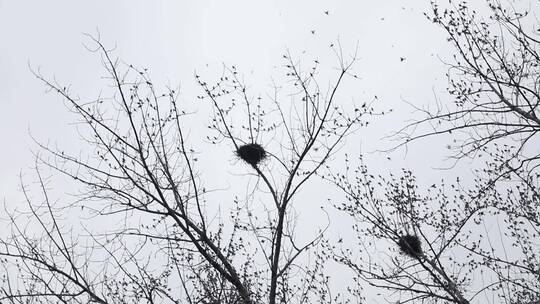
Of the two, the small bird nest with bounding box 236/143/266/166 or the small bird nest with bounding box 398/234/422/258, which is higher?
the small bird nest with bounding box 236/143/266/166

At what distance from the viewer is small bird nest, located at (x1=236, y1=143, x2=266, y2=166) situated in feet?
20.7

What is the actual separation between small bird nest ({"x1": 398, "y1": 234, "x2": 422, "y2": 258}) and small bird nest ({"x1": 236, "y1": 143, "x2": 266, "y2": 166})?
255cm

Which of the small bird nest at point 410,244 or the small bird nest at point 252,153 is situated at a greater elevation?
the small bird nest at point 252,153

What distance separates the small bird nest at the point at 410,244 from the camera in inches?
263

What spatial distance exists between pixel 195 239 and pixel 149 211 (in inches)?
24.8

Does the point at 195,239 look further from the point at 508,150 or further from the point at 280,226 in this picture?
the point at 508,150

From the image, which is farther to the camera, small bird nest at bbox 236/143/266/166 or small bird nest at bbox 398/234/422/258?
small bird nest at bbox 398/234/422/258

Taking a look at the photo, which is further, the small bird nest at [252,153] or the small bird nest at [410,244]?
the small bird nest at [410,244]

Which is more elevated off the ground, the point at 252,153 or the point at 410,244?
the point at 252,153

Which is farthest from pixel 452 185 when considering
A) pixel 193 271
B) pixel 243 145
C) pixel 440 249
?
pixel 193 271

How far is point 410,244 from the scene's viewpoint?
22.3 feet

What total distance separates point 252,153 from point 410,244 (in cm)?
285

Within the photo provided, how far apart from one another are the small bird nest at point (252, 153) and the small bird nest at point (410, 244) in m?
2.55

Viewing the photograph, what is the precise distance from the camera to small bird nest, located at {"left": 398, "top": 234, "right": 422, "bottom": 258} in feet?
21.9
